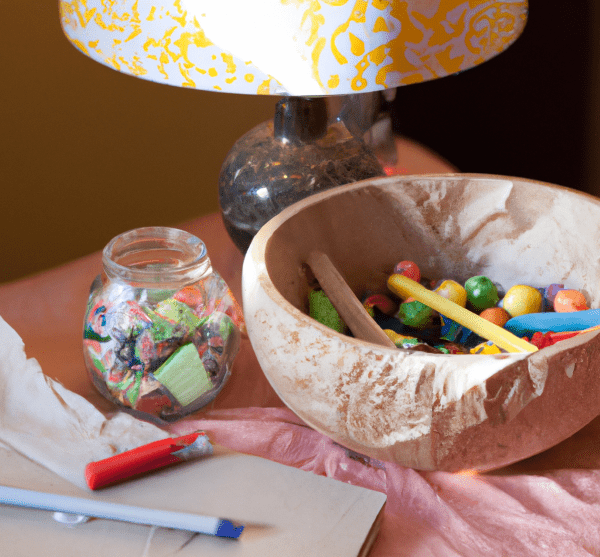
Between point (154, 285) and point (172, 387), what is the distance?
8 centimetres

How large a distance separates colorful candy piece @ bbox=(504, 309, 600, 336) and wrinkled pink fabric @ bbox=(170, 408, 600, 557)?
8 centimetres

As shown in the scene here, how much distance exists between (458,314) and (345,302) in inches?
3.6

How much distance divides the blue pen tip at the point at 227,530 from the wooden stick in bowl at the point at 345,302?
0.16 m

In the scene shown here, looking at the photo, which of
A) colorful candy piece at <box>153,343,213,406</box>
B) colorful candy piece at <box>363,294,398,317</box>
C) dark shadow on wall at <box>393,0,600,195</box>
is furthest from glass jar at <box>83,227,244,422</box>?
dark shadow on wall at <box>393,0,600,195</box>

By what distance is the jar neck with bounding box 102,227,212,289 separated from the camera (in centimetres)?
53

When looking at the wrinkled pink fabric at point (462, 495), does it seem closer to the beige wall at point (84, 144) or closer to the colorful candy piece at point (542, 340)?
the colorful candy piece at point (542, 340)

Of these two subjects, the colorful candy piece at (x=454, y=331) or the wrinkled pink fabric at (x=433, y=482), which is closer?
the wrinkled pink fabric at (x=433, y=482)

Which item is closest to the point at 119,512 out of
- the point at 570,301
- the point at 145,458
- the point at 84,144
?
the point at 145,458

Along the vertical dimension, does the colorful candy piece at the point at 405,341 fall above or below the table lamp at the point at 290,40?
below

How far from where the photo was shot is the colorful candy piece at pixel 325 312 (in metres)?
0.54

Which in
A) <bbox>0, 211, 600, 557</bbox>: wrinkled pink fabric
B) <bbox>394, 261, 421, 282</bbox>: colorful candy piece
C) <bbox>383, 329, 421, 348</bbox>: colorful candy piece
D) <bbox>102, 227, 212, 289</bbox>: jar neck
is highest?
<bbox>102, 227, 212, 289</bbox>: jar neck

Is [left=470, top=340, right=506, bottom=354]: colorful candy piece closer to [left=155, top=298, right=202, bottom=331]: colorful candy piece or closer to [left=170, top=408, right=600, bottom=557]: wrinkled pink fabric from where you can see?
[left=170, top=408, right=600, bottom=557]: wrinkled pink fabric

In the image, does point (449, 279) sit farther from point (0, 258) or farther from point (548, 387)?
point (0, 258)

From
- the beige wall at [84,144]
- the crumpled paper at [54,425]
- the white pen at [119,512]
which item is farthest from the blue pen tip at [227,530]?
the beige wall at [84,144]
